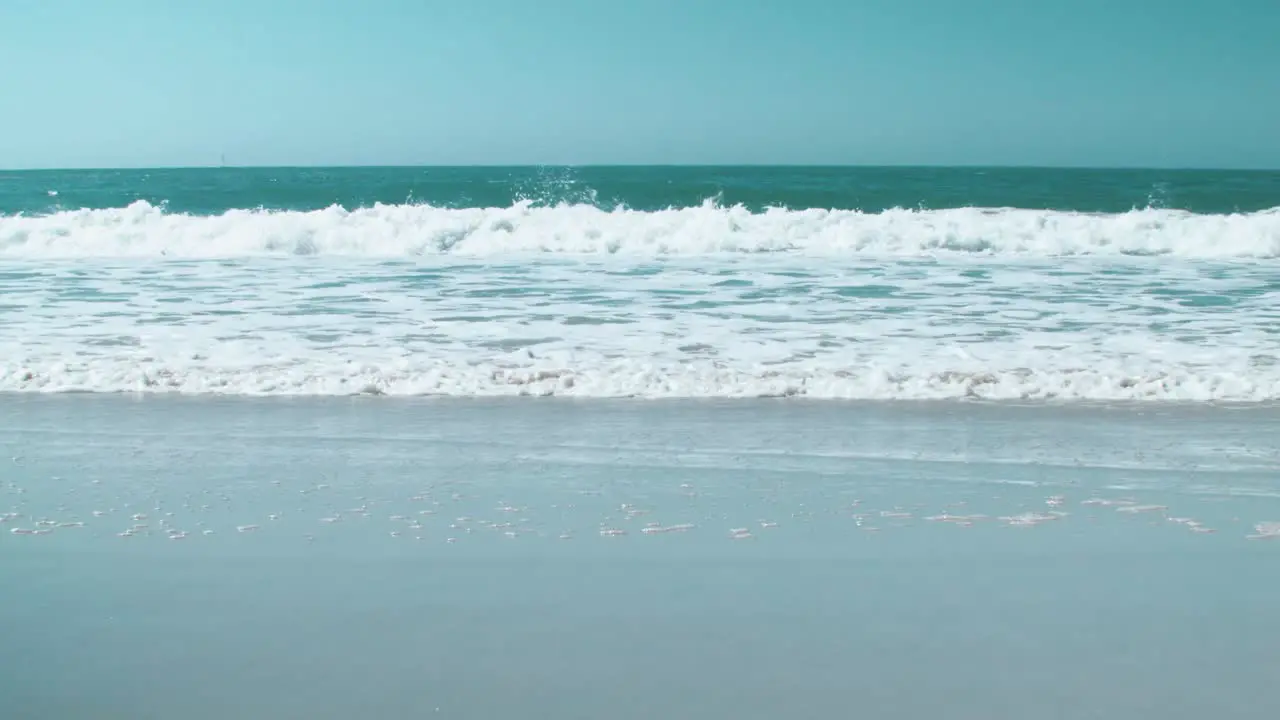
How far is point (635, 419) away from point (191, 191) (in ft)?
115

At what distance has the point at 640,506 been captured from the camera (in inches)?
189

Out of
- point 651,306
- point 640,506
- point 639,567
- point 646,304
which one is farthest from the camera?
point 646,304

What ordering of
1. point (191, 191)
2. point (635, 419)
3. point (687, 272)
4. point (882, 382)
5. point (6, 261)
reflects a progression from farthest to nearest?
point (191, 191) < point (6, 261) < point (687, 272) < point (882, 382) < point (635, 419)

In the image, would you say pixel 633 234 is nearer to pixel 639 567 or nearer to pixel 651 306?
pixel 651 306

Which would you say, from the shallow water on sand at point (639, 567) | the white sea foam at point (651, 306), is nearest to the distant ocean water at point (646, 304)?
the white sea foam at point (651, 306)

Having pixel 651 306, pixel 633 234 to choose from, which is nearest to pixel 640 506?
pixel 651 306

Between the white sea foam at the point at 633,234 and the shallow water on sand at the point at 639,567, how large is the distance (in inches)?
537

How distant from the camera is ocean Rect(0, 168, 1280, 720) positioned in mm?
3152

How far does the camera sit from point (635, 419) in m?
6.59

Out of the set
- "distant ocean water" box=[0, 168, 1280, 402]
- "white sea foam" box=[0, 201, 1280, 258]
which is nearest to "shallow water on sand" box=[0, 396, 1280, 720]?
"distant ocean water" box=[0, 168, 1280, 402]

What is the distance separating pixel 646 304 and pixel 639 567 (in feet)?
25.5

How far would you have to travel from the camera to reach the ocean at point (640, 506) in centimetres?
315

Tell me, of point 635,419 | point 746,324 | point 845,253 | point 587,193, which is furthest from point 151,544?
point 587,193

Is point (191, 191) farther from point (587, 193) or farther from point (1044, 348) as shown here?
point (1044, 348)
